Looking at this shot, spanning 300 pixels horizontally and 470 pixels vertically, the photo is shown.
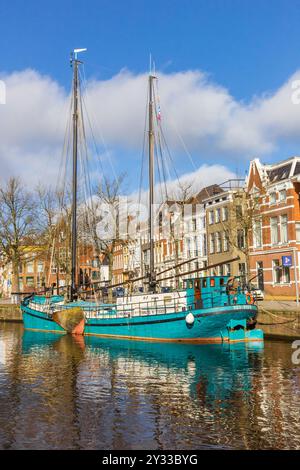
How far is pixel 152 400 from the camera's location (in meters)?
15.7

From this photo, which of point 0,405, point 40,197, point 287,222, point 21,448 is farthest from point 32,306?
point 21,448

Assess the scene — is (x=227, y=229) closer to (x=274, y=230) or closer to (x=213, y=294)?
(x=274, y=230)

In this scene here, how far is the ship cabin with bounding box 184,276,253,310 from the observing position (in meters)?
31.6

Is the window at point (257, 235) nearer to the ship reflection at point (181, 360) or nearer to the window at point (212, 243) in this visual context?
the window at point (212, 243)

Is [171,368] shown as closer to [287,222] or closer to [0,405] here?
[0,405]

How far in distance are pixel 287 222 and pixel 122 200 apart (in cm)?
1872

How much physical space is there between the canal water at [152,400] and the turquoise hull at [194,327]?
2607mm

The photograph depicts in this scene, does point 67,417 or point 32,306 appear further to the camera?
point 32,306

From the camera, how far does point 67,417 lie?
13805 millimetres

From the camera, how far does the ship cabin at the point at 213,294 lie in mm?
31562

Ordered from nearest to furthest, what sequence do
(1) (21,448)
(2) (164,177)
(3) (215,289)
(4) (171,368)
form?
1. (1) (21,448)
2. (4) (171,368)
3. (3) (215,289)
4. (2) (164,177)

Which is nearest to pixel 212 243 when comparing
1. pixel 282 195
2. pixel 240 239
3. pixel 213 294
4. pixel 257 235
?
pixel 240 239

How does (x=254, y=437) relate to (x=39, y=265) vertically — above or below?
below

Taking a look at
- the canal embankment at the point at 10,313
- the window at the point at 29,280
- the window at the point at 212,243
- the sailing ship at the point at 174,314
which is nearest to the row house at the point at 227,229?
the window at the point at 212,243
